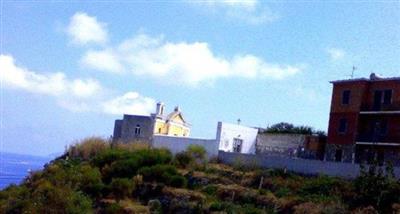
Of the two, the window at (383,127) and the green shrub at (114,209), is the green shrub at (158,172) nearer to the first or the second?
the green shrub at (114,209)

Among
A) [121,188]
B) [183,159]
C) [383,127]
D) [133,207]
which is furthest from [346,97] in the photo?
[133,207]

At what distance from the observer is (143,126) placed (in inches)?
2224

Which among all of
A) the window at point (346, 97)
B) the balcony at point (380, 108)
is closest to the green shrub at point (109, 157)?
the window at point (346, 97)

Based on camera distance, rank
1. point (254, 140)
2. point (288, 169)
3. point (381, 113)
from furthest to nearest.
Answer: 1. point (254, 140)
2. point (381, 113)
3. point (288, 169)

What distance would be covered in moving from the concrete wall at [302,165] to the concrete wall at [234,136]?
489 centimetres

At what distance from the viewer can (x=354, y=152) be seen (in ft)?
147

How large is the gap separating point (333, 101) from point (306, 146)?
4.08 meters

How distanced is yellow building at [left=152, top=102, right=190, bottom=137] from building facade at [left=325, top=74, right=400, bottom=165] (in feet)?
55.2

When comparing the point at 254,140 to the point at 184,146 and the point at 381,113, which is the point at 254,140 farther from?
the point at 381,113

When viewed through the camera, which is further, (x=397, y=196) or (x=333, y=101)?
(x=333, y=101)

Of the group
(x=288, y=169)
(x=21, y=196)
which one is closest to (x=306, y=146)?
(x=288, y=169)

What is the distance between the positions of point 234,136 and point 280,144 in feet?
12.6

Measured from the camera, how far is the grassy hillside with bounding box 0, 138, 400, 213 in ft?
98.5

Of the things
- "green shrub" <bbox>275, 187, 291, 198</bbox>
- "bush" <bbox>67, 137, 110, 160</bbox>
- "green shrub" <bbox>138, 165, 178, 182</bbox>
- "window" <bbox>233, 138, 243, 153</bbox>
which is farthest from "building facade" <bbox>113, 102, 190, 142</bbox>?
"green shrub" <bbox>275, 187, 291, 198</bbox>
